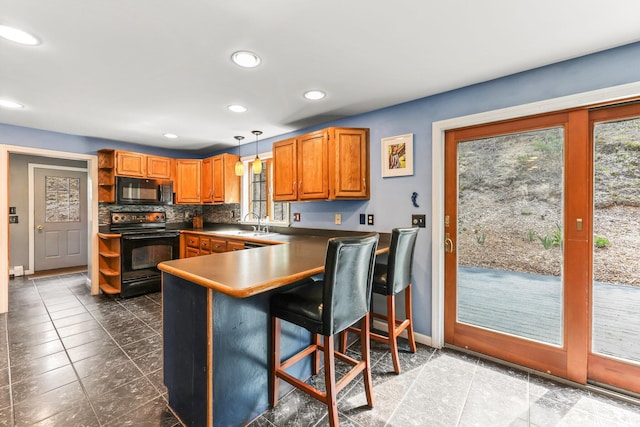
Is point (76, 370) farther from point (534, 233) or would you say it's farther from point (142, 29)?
point (534, 233)

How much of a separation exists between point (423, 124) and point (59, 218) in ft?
21.7

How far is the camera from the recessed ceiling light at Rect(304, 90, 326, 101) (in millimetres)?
2404

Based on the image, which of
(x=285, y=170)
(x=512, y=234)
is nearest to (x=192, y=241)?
(x=285, y=170)

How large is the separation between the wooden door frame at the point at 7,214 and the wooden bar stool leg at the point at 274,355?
12.2 ft

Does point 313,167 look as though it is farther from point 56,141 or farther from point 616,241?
point 56,141

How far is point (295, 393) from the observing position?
1803 mm

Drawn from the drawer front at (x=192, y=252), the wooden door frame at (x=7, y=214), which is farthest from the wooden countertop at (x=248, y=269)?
the wooden door frame at (x=7, y=214)

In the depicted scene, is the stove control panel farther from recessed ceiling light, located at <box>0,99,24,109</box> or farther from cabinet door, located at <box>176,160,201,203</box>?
recessed ceiling light, located at <box>0,99,24,109</box>

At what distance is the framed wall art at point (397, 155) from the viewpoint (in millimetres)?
2578

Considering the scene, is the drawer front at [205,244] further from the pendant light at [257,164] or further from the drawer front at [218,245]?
the pendant light at [257,164]

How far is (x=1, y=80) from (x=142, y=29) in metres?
1.62

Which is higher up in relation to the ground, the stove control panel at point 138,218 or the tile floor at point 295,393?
the stove control panel at point 138,218

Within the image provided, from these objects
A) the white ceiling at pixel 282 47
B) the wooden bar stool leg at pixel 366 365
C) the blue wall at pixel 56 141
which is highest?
the white ceiling at pixel 282 47

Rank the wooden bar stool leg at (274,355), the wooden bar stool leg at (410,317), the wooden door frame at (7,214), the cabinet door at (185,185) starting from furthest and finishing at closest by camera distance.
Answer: the cabinet door at (185,185), the wooden door frame at (7,214), the wooden bar stool leg at (410,317), the wooden bar stool leg at (274,355)
